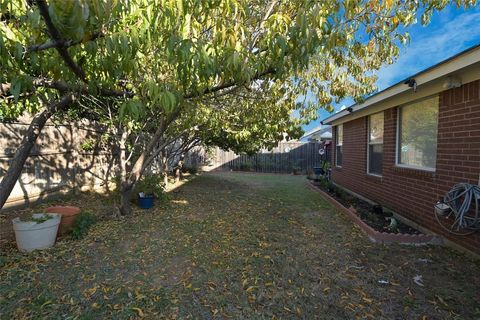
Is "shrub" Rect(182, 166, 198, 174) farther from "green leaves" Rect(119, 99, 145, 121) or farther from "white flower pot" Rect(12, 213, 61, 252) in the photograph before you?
"green leaves" Rect(119, 99, 145, 121)

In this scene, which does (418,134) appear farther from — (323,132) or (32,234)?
(323,132)

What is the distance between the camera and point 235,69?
231 centimetres

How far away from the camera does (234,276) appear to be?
336 cm

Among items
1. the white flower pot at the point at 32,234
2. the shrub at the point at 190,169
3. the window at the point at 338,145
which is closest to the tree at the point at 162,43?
the white flower pot at the point at 32,234

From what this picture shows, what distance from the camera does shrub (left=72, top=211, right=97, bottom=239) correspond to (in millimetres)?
4541

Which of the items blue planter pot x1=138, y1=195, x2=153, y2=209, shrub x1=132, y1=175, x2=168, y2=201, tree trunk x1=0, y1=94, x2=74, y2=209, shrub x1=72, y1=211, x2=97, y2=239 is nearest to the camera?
tree trunk x1=0, y1=94, x2=74, y2=209

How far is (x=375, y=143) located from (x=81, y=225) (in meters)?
6.71

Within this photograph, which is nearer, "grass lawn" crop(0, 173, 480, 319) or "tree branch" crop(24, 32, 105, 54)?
"tree branch" crop(24, 32, 105, 54)

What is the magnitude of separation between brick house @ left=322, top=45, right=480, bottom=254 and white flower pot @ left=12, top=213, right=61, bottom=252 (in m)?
5.99

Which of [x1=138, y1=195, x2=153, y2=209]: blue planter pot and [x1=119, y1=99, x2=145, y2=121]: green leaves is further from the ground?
[x1=119, y1=99, x2=145, y2=121]: green leaves

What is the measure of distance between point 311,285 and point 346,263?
837 millimetres

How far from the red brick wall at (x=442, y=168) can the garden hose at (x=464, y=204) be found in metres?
0.19

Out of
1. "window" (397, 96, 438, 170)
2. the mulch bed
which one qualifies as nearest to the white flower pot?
the mulch bed

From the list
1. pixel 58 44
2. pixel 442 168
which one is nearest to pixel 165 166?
pixel 442 168
